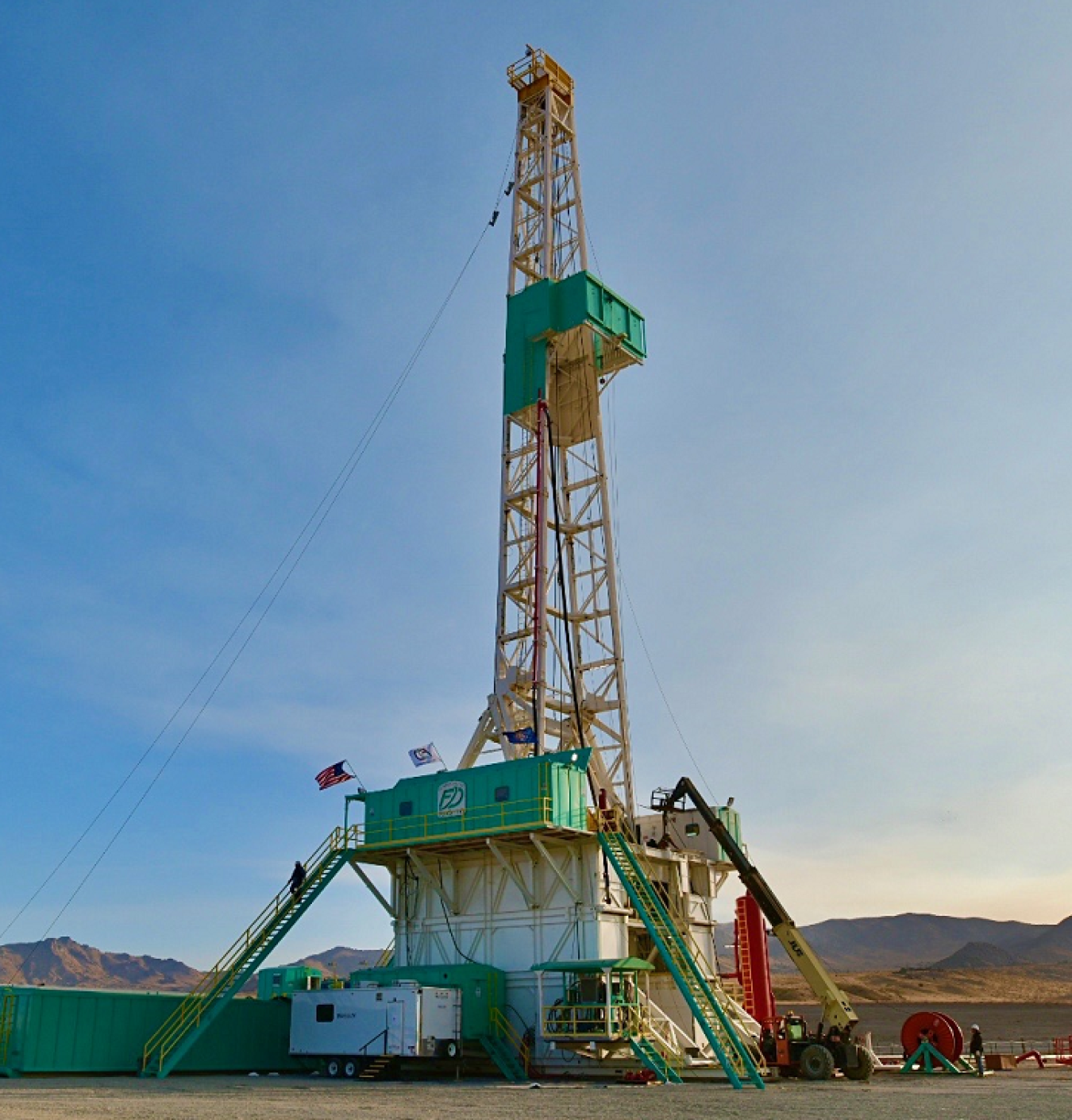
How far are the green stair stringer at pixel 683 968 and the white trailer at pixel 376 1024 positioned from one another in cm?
467

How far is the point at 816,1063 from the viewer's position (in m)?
23.1

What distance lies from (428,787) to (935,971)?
106051 millimetres

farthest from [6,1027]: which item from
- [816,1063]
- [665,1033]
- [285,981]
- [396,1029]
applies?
[816,1063]

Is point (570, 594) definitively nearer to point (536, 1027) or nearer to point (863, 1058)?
point (536, 1027)

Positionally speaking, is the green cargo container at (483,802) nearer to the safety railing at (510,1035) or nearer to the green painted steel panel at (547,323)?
the safety railing at (510,1035)

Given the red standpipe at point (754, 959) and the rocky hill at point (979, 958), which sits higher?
the rocky hill at point (979, 958)

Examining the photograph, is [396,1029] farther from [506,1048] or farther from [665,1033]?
[665,1033]

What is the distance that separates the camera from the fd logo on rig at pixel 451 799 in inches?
1137

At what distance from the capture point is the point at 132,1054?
26703 mm

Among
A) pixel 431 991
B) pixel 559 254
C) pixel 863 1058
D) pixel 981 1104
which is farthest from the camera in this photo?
pixel 559 254

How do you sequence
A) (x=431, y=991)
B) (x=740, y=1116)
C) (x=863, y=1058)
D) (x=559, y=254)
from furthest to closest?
(x=559, y=254)
(x=431, y=991)
(x=863, y=1058)
(x=740, y=1116)

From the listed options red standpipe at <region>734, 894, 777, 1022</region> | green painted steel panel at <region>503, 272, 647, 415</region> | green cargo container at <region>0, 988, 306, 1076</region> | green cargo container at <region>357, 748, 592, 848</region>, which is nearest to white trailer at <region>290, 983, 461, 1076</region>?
green cargo container at <region>0, 988, 306, 1076</region>

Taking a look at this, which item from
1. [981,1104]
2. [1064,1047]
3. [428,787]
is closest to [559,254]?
[428,787]

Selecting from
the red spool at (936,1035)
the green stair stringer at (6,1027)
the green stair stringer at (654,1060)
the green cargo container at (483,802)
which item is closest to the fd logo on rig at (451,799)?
the green cargo container at (483,802)
